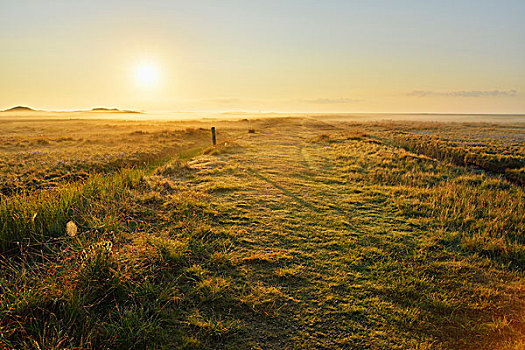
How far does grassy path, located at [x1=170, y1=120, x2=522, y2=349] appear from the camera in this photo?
A: 3322 mm

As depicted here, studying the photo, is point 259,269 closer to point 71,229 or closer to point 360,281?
point 360,281

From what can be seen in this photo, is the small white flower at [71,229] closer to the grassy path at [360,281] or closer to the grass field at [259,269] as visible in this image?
the grass field at [259,269]

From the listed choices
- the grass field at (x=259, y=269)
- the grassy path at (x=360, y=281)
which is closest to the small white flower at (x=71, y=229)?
the grass field at (x=259, y=269)

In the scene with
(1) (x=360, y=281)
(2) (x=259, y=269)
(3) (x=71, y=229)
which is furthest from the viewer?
(3) (x=71, y=229)

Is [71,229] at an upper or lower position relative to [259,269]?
upper

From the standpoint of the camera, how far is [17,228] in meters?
5.23

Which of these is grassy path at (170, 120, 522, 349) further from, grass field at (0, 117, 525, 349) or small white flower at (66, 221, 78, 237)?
small white flower at (66, 221, 78, 237)

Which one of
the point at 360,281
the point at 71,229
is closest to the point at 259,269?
the point at 360,281

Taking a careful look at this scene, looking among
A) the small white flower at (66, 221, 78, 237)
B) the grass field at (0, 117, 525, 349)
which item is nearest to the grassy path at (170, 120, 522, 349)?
the grass field at (0, 117, 525, 349)

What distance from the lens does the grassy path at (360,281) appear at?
3.32 metres

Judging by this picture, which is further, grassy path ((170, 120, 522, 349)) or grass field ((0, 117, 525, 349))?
grassy path ((170, 120, 522, 349))

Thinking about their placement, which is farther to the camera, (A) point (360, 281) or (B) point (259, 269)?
(B) point (259, 269)

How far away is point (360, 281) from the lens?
4441mm

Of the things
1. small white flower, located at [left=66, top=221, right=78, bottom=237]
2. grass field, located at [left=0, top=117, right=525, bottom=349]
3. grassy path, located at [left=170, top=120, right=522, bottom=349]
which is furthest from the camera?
small white flower, located at [left=66, top=221, right=78, bottom=237]
